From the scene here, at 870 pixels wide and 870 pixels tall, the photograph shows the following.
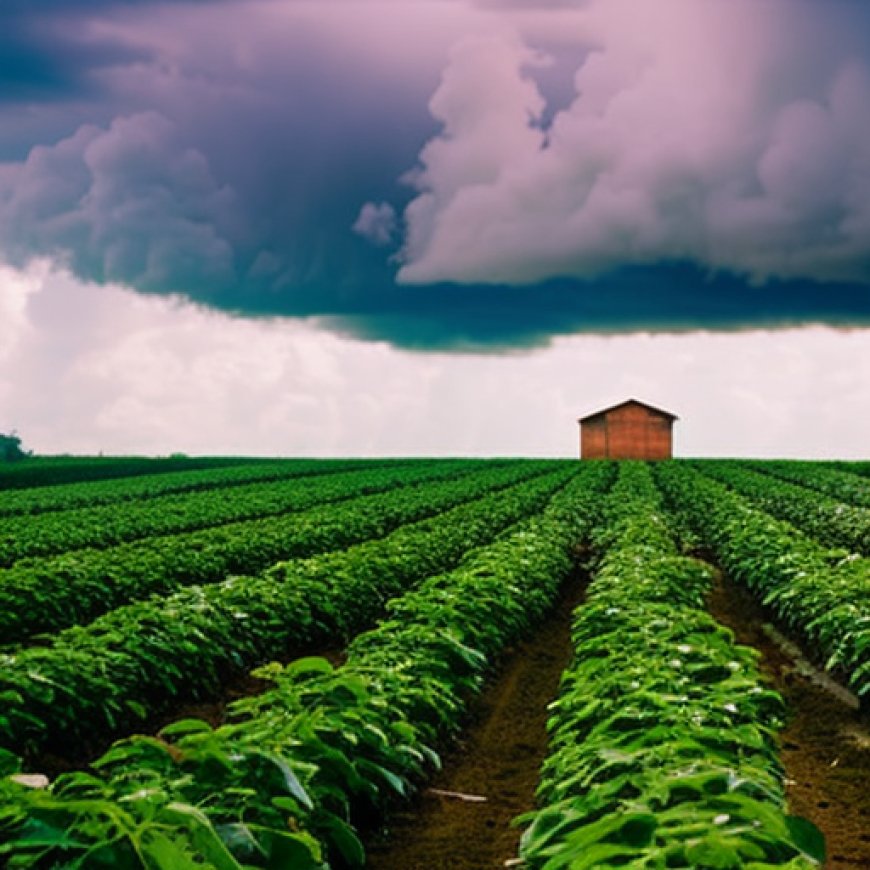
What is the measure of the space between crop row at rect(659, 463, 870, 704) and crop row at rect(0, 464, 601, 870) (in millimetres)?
3281

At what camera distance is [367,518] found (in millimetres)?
24281

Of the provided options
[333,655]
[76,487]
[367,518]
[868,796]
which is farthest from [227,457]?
[868,796]

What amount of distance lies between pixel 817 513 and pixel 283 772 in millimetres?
23509

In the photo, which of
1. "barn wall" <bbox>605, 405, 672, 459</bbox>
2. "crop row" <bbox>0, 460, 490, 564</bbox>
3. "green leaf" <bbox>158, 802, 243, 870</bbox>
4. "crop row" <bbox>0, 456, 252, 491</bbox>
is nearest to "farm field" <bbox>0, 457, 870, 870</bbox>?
"green leaf" <bbox>158, 802, 243, 870</bbox>

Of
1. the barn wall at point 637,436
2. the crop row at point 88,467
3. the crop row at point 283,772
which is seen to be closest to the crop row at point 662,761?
the crop row at point 283,772

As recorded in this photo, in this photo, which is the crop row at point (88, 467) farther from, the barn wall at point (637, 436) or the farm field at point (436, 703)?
the farm field at point (436, 703)

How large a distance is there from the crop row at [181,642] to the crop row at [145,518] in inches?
303

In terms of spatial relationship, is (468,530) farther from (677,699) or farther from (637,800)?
(637,800)

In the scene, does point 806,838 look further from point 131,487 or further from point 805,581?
point 131,487

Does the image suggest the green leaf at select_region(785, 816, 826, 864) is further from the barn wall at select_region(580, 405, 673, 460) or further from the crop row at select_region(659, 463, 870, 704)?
the barn wall at select_region(580, 405, 673, 460)

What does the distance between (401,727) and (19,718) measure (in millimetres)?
3385

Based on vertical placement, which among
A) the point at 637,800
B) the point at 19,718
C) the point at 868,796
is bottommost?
the point at 868,796

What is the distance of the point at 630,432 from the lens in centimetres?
7181

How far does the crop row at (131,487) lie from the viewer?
120ft
